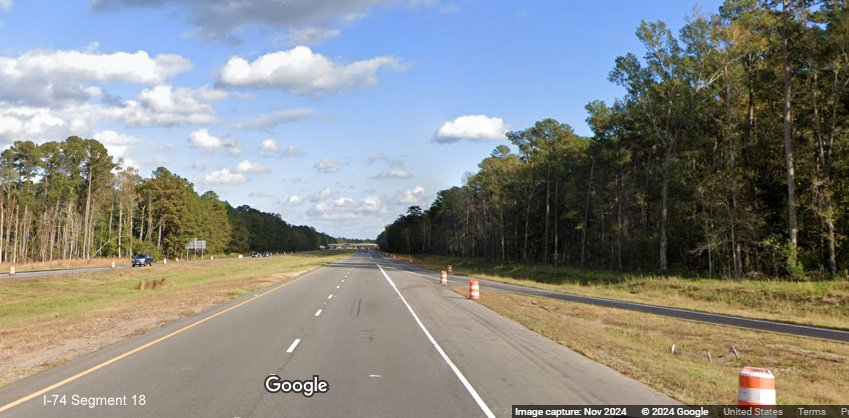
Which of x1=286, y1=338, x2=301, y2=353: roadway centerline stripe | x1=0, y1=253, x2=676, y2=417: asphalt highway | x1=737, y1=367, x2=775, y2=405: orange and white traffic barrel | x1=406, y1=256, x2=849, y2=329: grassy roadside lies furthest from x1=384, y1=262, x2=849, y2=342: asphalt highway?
x1=286, y1=338, x2=301, y2=353: roadway centerline stripe

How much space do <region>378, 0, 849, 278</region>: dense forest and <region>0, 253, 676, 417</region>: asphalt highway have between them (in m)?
26.3

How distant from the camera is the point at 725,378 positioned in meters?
10.2

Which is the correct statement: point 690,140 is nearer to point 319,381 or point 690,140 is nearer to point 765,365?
point 765,365

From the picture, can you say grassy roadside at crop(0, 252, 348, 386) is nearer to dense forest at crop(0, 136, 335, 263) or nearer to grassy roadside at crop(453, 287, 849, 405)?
grassy roadside at crop(453, 287, 849, 405)

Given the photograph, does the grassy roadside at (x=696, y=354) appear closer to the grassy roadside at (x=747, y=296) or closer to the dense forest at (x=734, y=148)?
the grassy roadside at (x=747, y=296)

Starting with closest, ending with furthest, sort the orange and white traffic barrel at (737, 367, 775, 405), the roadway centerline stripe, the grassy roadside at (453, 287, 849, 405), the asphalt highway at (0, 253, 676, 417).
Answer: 1. the orange and white traffic barrel at (737, 367, 775, 405)
2. the asphalt highway at (0, 253, 676, 417)
3. the grassy roadside at (453, 287, 849, 405)
4. the roadway centerline stripe

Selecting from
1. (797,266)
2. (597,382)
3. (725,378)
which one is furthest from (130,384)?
(797,266)

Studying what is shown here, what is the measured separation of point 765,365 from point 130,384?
545 inches

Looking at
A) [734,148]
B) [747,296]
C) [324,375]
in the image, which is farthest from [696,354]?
[734,148]

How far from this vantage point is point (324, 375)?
30.4 feet

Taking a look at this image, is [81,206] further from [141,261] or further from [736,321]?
[736,321]

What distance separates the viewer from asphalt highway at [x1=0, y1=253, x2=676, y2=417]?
7164 millimetres

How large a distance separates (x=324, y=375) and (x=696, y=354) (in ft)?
34.7

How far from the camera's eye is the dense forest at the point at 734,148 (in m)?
31.0
